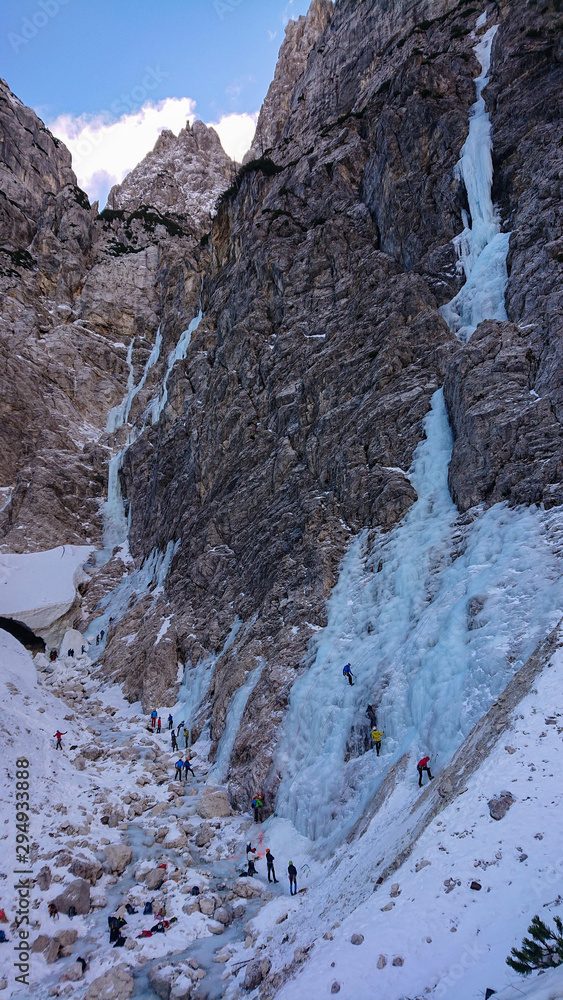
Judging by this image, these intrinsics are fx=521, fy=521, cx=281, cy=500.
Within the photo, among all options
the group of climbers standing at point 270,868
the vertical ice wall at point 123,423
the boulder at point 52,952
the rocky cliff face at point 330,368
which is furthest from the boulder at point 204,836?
the vertical ice wall at point 123,423

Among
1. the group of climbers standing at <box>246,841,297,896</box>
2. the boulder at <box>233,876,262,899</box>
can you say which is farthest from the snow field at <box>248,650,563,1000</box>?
the boulder at <box>233,876,262,899</box>

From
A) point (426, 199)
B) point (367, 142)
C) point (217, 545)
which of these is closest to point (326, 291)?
point (426, 199)

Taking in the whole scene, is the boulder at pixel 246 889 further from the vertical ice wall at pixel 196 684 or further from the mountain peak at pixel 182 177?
the mountain peak at pixel 182 177

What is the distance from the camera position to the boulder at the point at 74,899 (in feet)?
38.1

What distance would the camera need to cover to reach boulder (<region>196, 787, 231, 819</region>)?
52.5ft

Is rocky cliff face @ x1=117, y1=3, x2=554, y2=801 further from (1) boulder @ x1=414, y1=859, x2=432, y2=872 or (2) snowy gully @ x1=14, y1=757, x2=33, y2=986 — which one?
(1) boulder @ x1=414, y1=859, x2=432, y2=872

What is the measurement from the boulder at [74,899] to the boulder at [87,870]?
Result: 0.49 m

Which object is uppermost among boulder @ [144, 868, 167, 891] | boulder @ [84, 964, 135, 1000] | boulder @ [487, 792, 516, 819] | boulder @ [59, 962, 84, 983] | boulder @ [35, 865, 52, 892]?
boulder @ [487, 792, 516, 819]

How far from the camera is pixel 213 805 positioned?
639 inches

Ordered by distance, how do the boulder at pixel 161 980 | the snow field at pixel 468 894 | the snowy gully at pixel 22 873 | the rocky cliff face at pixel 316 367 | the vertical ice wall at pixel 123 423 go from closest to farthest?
the snow field at pixel 468 894
the boulder at pixel 161 980
the snowy gully at pixel 22 873
the rocky cliff face at pixel 316 367
the vertical ice wall at pixel 123 423

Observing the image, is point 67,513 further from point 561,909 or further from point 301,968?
point 561,909

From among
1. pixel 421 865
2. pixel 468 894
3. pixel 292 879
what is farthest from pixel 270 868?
pixel 468 894

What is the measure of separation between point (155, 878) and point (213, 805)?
3.76 meters

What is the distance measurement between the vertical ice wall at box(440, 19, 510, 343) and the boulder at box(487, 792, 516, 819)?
57.7 feet
